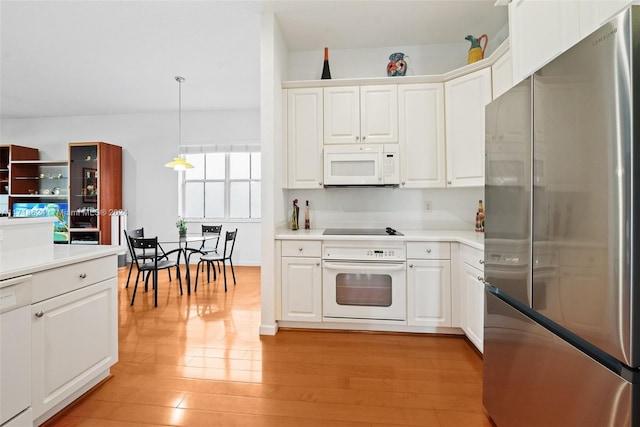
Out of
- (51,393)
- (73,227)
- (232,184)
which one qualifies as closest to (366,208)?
(51,393)

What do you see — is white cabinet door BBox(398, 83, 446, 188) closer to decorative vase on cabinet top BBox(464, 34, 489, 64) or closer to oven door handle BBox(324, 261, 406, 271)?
decorative vase on cabinet top BBox(464, 34, 489, 64)

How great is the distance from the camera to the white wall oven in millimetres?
2684

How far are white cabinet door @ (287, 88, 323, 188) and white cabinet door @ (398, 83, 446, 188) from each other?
0.81 metres

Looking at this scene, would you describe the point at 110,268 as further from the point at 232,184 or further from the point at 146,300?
the point at 232,184

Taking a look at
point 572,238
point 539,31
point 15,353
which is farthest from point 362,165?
point 15,353

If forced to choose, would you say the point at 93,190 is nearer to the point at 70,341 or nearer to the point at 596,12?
the point at 70,341

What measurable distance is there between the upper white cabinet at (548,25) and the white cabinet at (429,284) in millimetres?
1436

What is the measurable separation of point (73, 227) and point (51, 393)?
508 centimetres

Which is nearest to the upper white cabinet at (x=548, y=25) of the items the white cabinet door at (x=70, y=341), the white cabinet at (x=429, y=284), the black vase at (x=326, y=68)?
the white cabinet at (x=429, y=284)

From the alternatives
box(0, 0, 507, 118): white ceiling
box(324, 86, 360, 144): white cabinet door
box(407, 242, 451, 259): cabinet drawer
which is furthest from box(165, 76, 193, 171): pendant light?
box(407, 242, 451, 259): cabinet drawer

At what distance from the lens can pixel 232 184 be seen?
5.79 metres

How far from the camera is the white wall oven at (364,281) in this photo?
8.80 feet

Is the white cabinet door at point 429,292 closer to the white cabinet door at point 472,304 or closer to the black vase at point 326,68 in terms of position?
the white cabinet door at point 472,304

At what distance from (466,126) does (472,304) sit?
152 cm
